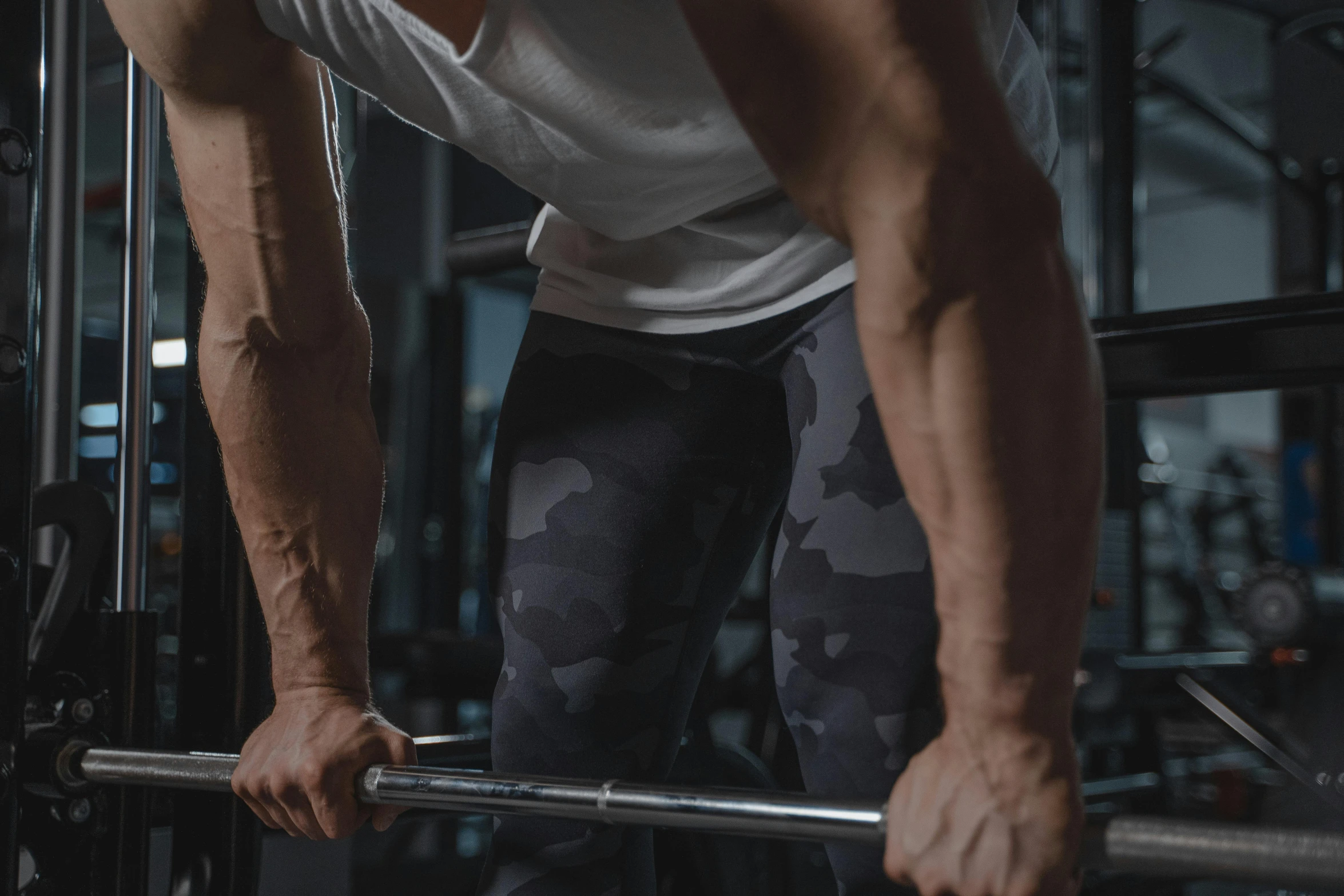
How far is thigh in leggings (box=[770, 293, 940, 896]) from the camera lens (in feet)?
2.90

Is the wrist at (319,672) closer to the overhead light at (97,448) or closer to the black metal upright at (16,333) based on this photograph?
the black metal upright at (16,333)

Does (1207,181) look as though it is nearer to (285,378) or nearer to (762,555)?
(762,555)

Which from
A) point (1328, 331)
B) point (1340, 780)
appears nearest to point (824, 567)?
point (1328, 331)

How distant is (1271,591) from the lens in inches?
138

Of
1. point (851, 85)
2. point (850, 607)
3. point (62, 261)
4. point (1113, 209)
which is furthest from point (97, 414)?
point (851, 85)

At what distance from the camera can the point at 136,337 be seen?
1.58 meters

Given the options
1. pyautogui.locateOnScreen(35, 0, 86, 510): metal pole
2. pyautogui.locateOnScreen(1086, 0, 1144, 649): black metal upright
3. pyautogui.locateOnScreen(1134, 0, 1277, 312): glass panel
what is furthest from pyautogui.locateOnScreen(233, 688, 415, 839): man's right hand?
pyautogui.locateOnScreen(1134, 0, 1277, 312): glass panel

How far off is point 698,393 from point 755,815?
362 millimetres

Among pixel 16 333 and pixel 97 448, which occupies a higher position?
pixel 97 448

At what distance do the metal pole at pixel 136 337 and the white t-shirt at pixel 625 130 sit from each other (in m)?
0.68


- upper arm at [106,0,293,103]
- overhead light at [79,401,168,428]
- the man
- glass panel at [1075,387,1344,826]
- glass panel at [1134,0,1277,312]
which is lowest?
glass panel at [1075,387,1344,826]

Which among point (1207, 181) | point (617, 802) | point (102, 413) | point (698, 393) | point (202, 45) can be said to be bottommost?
point (617, 802)

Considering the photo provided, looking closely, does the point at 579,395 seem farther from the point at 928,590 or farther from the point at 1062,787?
Answer: the point at 1062,787

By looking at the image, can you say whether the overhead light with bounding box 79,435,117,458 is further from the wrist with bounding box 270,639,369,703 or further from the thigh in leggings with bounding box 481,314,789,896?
the thigh in leggings with bounding box 481,314,789,896
